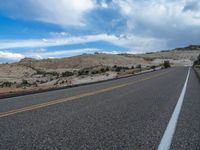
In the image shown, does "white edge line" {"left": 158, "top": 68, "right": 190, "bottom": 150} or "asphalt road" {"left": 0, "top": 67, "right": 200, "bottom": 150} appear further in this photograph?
"asphalt road" {"left": 0, "top": 67, "right": 200, "bottom": 150}

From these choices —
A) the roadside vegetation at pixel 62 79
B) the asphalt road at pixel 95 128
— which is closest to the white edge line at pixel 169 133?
the asphalt road at pixel 95 128

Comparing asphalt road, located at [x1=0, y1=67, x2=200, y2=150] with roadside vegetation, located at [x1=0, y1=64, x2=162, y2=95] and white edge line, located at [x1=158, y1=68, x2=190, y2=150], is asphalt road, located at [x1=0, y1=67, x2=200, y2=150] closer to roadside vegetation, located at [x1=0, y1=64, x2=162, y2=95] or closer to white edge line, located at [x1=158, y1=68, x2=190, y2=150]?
white edge line, located at [x1=158, y1=68, x2=190, y2=150]

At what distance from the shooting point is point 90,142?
18.2ft

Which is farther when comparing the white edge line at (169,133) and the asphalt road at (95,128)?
the asphalt road at (95,128)

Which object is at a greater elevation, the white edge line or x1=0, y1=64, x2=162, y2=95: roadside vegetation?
the white edge line

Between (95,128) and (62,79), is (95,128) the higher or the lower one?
the higher one

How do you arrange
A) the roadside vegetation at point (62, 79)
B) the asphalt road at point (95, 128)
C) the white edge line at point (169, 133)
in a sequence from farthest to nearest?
the roadside vegetation at point (62, 79) < the asphalt road at point (95, 128) < the white edge line at point (169, 133)

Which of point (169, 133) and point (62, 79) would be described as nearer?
point (169, 133)

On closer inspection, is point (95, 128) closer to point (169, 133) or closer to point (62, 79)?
point (169, 133)

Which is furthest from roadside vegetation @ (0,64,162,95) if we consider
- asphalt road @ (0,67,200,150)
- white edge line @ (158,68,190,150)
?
white edge line @ (158,68,190,150)

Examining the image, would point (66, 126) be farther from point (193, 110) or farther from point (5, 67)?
point (5, 67)

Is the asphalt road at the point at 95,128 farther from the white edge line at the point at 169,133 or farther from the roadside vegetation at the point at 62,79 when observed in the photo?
the roadside vegetation at the point at 62,79

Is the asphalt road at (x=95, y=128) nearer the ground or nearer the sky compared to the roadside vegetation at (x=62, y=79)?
Result: nearer the sky

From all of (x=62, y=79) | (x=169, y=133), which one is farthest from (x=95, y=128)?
(x=62, y=79)
